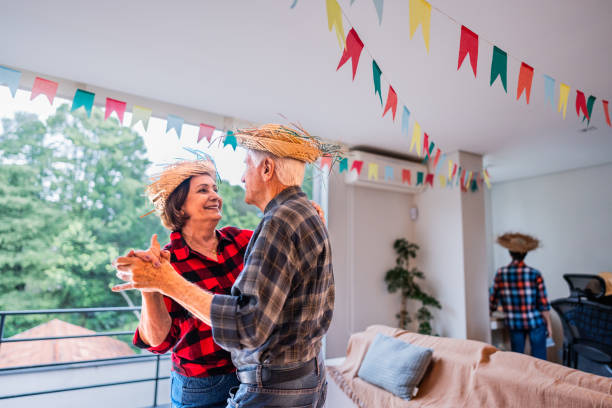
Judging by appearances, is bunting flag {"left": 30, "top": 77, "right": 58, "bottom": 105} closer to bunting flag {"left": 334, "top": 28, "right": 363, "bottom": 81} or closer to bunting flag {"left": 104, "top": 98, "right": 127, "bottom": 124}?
bunting flag {"left": 104, "top": 98, "right": 127, "bottom": 124}

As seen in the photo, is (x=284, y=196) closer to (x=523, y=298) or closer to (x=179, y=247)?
(x=179, y=247)

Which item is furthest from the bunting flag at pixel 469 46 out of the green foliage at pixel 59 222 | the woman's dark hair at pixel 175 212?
the green foliage at pixel 59 222

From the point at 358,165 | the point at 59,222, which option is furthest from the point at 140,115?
the point at 59,222

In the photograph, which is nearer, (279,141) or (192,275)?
(279,141)

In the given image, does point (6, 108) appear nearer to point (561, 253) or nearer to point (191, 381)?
point (191, 381)

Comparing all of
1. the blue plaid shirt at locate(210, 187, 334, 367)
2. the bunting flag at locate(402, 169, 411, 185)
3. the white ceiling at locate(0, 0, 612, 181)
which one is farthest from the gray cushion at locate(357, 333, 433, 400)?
the bunting flag at locate(402, 169, 411, 185)

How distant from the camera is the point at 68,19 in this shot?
202 cm

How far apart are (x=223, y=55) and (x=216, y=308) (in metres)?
2.08

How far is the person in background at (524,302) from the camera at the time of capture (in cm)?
Result: 363

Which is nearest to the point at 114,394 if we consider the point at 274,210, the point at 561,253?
the point at 274,210

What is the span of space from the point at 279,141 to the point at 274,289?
406 millimetres

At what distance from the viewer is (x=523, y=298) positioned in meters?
3.67

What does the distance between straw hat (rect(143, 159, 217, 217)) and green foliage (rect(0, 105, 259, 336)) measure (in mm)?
3251

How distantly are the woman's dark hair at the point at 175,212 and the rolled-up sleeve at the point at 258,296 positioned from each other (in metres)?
0.50
